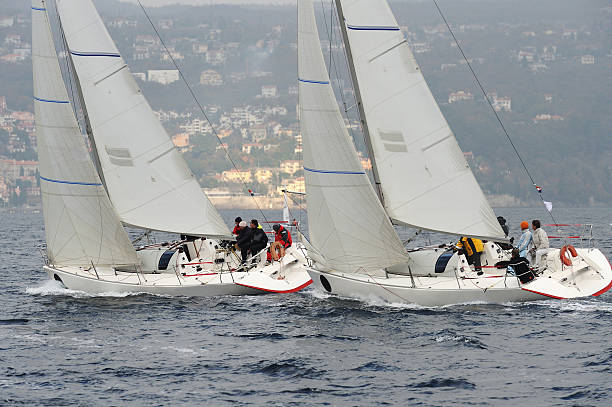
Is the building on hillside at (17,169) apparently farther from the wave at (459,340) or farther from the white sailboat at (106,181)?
the wave at (459,340)

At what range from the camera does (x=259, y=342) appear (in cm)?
1838

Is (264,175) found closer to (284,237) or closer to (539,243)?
(284,237)

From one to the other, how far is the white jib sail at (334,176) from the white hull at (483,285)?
0.56 metres

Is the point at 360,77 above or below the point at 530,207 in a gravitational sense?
above

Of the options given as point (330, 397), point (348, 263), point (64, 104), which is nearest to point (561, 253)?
point (348, 263)

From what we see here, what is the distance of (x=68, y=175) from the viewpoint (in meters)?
24.0

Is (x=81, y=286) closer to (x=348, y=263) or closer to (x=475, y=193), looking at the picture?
(x=348, y=263)

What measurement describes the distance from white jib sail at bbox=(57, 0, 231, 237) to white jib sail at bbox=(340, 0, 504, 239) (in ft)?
16.7

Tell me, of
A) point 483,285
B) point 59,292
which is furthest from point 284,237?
point 59,292

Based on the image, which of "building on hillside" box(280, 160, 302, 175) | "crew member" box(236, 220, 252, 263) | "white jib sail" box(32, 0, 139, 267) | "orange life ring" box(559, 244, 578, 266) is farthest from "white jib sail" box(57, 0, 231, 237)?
"building on hillside" box(280, 160, 302, 175)

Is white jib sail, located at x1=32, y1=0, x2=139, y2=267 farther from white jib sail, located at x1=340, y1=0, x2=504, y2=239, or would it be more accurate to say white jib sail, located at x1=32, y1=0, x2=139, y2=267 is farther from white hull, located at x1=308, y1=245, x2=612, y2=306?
white jib sail, located at x1=340, y1=0, x2=504, y2=239

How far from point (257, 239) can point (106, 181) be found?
411 cm

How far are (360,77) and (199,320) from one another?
6182mm

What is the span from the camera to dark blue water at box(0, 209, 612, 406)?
1453cm
